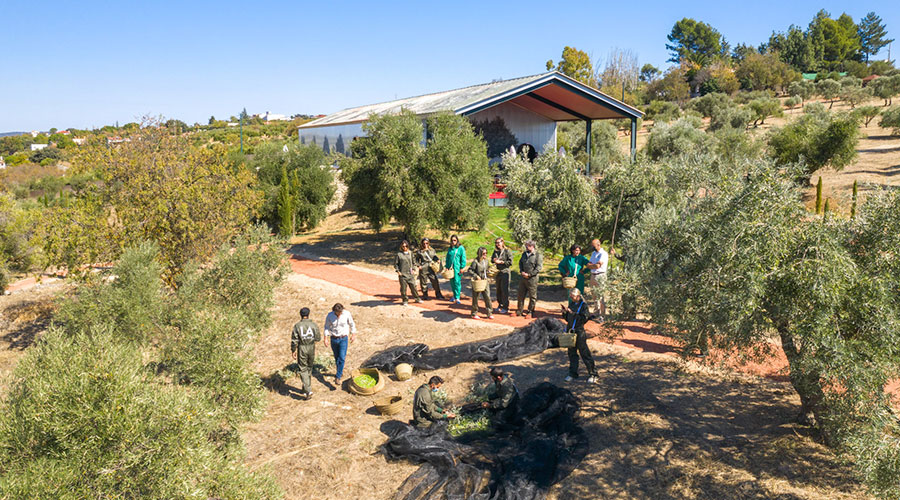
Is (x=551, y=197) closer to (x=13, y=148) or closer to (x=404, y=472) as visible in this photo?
(x=404, y=472)

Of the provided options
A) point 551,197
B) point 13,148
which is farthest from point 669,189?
point 13,148

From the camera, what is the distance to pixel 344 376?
11086 mm

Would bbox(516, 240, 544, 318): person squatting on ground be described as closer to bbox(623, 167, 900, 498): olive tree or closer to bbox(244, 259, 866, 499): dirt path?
bbox(244, 259, 866, 499): dirt path

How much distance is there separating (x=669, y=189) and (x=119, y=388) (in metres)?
12.2

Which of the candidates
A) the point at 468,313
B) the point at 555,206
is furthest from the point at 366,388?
the point at 555,206

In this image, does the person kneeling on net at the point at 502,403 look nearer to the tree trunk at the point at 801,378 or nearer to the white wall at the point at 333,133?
the tree trunk at the point at 801,378

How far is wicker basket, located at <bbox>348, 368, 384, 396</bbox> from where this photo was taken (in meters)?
10.1

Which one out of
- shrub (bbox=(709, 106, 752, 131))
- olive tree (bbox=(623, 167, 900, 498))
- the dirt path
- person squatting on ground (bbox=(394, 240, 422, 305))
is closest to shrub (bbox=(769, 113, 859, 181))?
shrub (bbox=(709, 106, 752, 131))

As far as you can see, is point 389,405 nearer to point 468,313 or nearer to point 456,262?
point 468,313

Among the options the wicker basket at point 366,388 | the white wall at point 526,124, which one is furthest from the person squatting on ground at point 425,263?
the white wall at point 526,124

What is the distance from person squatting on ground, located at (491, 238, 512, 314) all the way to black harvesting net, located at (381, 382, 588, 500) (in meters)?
4.95

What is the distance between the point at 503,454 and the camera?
761 centimetres

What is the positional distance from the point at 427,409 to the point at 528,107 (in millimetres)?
29473

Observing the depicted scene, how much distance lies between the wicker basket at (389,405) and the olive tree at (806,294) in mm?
4569
